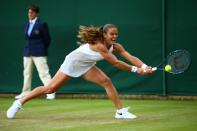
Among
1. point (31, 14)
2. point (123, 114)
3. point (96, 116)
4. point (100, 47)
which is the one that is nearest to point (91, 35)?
point (100, 47)

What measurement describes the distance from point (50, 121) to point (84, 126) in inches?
32.0

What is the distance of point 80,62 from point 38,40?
4.25 meters

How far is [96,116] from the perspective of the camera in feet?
32.8

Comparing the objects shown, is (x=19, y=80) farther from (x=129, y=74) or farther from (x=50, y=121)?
(x=50, y=121)

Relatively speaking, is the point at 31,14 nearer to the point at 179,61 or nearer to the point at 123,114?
the point at 123,114

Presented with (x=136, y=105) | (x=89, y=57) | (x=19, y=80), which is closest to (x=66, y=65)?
(x=89, y=57)

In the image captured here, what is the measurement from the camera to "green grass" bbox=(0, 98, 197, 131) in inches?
336

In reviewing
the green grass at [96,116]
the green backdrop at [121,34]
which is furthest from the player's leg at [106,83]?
the green backdrop at [121,34]

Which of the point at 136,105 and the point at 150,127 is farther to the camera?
the point at 136,105

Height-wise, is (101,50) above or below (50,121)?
above

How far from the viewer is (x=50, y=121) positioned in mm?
9281

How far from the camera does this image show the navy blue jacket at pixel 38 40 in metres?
13.5

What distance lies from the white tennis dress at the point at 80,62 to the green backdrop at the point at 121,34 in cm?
427

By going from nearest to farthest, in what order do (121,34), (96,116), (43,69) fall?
(96,116), (43,69), (121,34)
